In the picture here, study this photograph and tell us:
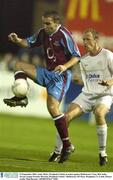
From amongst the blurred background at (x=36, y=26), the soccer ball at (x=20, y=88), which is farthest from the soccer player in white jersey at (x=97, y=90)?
the blurred background at (x=36, y=26)

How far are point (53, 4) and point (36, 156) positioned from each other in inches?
424

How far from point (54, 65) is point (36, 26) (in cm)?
1110

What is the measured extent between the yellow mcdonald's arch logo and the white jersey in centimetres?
409

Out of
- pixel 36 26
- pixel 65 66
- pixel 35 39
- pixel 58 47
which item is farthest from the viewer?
pixel 36 26

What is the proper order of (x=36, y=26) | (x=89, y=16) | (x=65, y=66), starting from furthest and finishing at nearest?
(x=36, y=26) → (x=89, y=16) → (x=65, y=66)

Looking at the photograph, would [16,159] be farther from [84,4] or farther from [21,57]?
[21,57]

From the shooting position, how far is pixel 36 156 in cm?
884

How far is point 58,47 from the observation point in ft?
25.9

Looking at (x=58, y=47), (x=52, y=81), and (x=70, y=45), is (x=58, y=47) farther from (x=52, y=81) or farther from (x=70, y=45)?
(x=52, y=81)

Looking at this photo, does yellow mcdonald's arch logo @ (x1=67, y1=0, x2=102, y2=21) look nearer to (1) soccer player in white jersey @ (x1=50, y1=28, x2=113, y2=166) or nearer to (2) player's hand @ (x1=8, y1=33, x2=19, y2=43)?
(1) soccer player in white jersey @ (x1=50, y1=28, x2=113, y2=166)

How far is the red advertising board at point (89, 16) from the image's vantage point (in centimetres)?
1223

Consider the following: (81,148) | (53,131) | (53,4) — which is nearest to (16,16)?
(53,4)

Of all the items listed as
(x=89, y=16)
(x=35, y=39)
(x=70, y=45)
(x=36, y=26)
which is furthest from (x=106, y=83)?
(x=36, y=26)

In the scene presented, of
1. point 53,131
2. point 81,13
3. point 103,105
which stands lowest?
point 53,131
